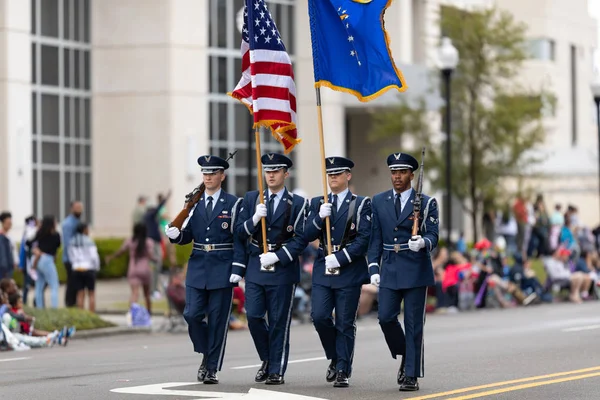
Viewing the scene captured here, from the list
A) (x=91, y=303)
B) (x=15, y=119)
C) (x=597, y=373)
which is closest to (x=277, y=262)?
(x=597, y=373)

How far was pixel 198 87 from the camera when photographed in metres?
37.2

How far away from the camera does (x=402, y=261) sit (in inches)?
497

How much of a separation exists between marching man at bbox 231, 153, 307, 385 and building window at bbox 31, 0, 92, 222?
905 inches

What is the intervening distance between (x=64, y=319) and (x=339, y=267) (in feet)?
29.9

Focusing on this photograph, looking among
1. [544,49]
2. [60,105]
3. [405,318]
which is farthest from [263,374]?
[544,49]

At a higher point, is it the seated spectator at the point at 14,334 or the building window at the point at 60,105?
the building window at the point at 60,105

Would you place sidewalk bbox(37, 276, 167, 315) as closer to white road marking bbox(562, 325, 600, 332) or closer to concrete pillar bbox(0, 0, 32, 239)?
concrete pillar bbox(0, 0, 32, 239)

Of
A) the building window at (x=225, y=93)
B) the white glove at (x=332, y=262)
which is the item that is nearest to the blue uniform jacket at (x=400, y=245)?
the white glove at (x=332, y=262)

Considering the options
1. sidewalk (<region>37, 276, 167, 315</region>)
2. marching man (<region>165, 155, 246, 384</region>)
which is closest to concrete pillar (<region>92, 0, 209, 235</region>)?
sidewalk (<region>37, 276, 167, 315</region>)

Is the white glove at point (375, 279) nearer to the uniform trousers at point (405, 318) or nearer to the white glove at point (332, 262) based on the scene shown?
the uniform trousers at point (405, 318)

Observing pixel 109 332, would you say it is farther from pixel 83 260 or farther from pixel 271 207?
pixel 271 207

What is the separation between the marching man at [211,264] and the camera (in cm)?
1304

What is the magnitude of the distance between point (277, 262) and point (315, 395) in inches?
55.2

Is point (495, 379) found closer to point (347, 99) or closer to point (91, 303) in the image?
point (91, 303)
